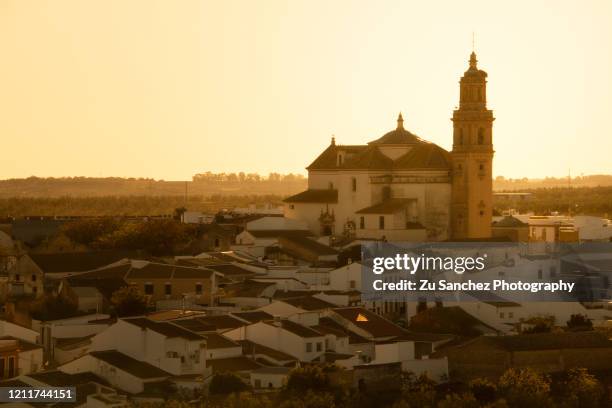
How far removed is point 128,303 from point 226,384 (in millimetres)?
10762

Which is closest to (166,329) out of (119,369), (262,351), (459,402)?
(119,369)

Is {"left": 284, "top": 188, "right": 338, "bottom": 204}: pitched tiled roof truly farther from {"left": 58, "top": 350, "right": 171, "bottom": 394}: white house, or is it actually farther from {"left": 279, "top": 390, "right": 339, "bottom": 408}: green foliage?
{"left": 279, "top": 390, "right": 339, "bottom": 408}: green foliage

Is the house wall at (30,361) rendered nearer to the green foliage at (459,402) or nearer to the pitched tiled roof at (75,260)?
the green foliage at (459,402)

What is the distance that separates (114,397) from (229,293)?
16.2 m

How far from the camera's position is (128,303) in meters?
45.8

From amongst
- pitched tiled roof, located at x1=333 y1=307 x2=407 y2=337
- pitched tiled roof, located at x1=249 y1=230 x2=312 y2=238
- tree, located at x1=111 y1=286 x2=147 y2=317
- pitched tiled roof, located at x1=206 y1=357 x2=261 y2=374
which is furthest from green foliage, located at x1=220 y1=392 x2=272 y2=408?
pitched tiled roof, located at x1=249 y1=230 x2=312 y2=238

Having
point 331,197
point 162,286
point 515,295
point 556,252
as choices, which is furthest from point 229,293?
point 331,197

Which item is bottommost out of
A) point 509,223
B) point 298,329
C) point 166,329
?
point 298,329

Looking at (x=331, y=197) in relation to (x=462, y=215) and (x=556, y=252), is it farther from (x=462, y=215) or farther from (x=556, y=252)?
(x=556, y=252)

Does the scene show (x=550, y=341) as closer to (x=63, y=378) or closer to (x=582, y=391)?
(x=582, y=391)

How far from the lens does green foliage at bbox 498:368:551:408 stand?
115 feet

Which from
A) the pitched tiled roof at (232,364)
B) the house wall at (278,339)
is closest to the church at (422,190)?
the house wall at (278,339)

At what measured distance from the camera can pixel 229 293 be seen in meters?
49.8

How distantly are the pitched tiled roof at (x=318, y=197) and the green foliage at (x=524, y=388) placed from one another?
95.5 feet
